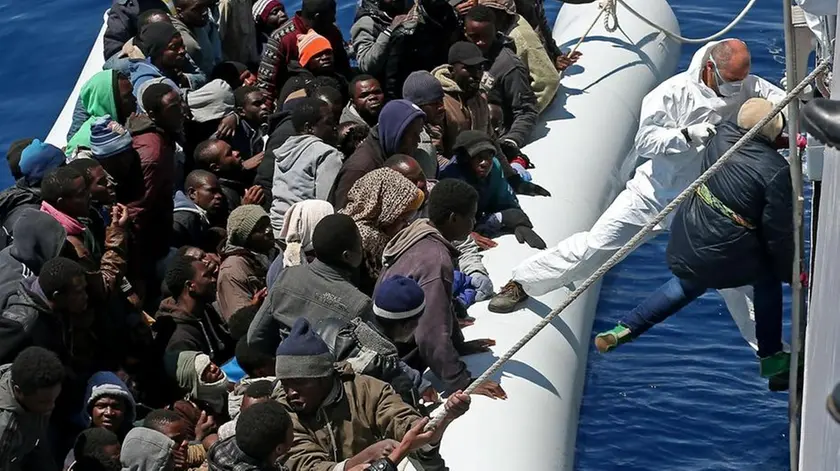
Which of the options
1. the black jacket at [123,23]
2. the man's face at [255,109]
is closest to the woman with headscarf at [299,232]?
the man's face at [255,109]

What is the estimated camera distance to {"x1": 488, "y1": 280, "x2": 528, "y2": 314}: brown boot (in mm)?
7578

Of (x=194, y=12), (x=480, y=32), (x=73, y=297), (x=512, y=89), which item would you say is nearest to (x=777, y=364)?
(x=512, y=89)

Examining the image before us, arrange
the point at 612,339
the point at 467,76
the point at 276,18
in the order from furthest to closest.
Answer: the point at 276,18, the point at 467,76, the point at 612,339

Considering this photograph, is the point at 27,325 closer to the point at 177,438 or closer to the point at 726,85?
the point at 177,438

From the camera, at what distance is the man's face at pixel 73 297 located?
19.5 feet

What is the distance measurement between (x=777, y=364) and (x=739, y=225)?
2.85 ft

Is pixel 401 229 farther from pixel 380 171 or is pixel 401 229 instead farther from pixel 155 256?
pixel 155 256

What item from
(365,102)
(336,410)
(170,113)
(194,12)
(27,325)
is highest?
(194,12)

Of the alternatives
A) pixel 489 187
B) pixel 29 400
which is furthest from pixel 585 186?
pixel 29 400

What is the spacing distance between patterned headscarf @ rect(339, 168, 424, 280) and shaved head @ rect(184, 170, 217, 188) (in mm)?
1304

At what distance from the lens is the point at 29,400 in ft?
17.8

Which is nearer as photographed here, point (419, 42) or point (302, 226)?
point (302, 226)

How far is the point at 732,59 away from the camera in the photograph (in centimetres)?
705

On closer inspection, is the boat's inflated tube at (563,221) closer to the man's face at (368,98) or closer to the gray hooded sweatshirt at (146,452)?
the man's face at (368,98)
